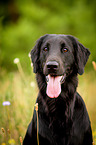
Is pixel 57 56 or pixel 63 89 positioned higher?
pixel 57 56

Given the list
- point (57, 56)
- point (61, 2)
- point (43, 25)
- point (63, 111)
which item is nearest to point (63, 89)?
point (63, 111)

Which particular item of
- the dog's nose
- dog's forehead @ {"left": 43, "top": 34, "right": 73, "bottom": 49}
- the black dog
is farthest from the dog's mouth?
dog's forehead @ {"left": 43, "top": 34, "right": 73, "bottom": 49}

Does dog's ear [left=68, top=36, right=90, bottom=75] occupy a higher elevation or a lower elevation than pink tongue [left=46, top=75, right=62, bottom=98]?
higher

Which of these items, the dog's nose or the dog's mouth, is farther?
the dog's mouth

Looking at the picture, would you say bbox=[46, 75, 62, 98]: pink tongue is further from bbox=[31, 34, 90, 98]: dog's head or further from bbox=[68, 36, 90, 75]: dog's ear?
bbox=[68, 36, 90, 75]: dog's ear

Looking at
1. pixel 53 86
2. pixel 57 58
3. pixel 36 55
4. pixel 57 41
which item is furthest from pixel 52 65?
pixel 36 55

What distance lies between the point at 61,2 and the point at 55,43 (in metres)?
11.9

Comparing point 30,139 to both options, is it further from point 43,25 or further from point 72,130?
point 43,25

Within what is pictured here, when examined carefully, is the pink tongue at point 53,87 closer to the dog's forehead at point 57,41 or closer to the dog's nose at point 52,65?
the dog's nose at point 52,65

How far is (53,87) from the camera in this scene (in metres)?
2.45

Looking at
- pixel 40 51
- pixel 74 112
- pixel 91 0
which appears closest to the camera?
pixel 74 112

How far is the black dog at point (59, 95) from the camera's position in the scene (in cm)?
244

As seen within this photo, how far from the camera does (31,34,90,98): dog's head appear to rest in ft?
7.95

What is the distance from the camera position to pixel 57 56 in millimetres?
2508
